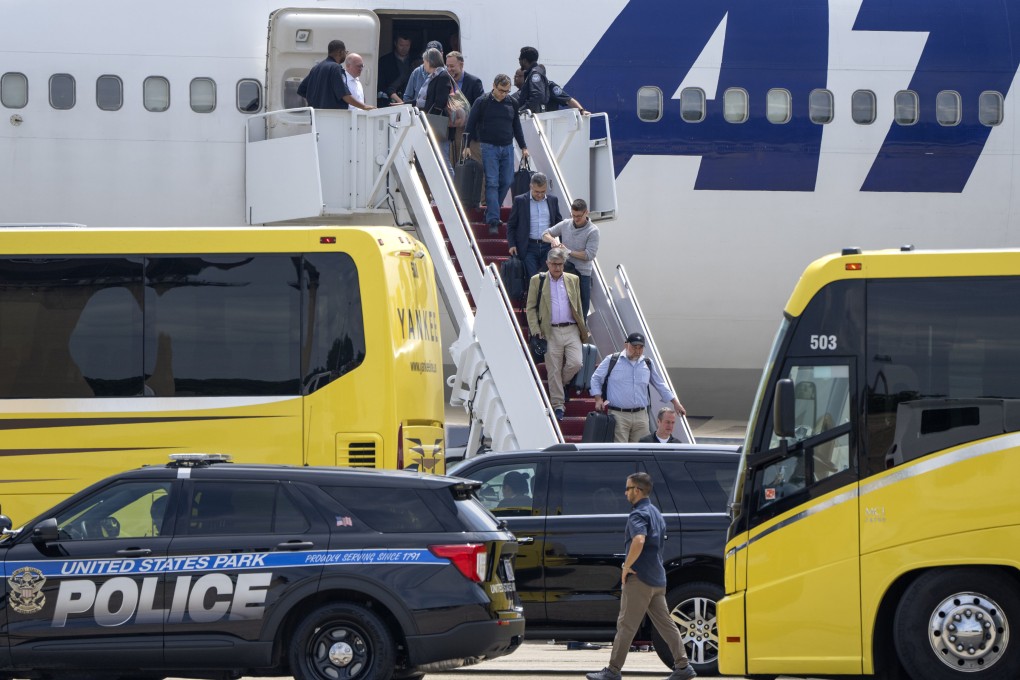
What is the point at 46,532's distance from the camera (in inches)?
385

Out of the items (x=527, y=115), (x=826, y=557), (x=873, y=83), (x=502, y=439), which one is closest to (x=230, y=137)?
(x=527, y=115)

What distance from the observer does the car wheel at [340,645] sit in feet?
31.7

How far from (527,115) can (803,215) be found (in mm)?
4313

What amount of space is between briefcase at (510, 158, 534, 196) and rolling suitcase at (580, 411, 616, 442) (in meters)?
3.59

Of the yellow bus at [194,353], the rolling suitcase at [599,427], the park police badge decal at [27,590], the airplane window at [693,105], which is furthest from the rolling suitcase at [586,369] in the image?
the park police badge decal at [27,590]

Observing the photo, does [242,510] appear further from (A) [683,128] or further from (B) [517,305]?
(A) [683,128]

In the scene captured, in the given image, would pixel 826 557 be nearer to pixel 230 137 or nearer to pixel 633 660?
pixel 633 660

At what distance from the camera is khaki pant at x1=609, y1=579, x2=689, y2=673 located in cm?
1082

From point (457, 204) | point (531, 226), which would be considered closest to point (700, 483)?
point (531, 226)

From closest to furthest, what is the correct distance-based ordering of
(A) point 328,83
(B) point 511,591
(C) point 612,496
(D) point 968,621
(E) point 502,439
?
1. (D) point 968,621
2. (B) point 511,591
3. (C) point 612,496
4. (E) point 502,439
5. (A) point 328,83

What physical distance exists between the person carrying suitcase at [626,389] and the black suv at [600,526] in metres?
2.68

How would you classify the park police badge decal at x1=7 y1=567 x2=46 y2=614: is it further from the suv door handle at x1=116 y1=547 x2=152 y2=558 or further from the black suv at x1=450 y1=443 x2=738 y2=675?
the black suv at x1=450 y1=443 x2=738 y2=675

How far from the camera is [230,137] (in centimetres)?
1925

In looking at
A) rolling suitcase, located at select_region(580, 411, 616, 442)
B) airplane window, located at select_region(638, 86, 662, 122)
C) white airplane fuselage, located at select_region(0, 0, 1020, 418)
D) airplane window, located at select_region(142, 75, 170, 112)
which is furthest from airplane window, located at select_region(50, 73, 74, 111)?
rolling suitcase, located at select_region(580, 411, 616, 442)
